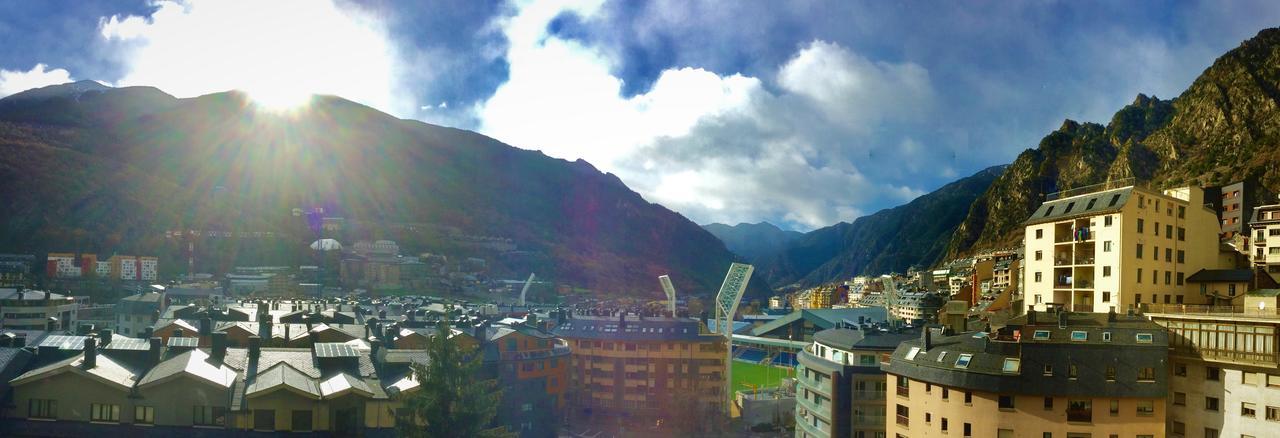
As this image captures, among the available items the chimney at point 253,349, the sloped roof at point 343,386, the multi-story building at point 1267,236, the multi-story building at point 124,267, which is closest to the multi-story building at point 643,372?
the sloped roof at point 343,386

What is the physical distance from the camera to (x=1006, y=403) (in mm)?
26234

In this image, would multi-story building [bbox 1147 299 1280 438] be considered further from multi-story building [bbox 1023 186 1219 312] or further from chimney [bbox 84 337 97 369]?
chimney [bbox 84 337 97 369]

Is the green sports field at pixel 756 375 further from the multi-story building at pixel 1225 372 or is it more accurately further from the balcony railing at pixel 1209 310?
the multi-story building at pixel 1225 372

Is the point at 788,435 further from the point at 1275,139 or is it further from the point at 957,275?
the point at 1275,139

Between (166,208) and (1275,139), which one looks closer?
(1275,139)

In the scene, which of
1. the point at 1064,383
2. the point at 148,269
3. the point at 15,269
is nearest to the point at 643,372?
the point at 1064,383

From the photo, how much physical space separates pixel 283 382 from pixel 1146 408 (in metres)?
27.5

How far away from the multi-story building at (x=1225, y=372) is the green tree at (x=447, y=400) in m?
22.2

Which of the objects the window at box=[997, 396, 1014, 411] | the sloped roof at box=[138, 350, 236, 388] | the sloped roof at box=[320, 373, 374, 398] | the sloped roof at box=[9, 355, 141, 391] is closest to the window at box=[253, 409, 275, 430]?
the sloped roof at box=[138, 350, 236, 388]

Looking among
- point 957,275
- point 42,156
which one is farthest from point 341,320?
point 42,156

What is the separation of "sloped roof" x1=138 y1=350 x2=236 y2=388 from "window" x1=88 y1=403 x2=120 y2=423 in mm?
1195

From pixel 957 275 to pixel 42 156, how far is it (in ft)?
517

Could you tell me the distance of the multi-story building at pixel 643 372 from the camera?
51.3 m

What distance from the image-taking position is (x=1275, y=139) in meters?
114
